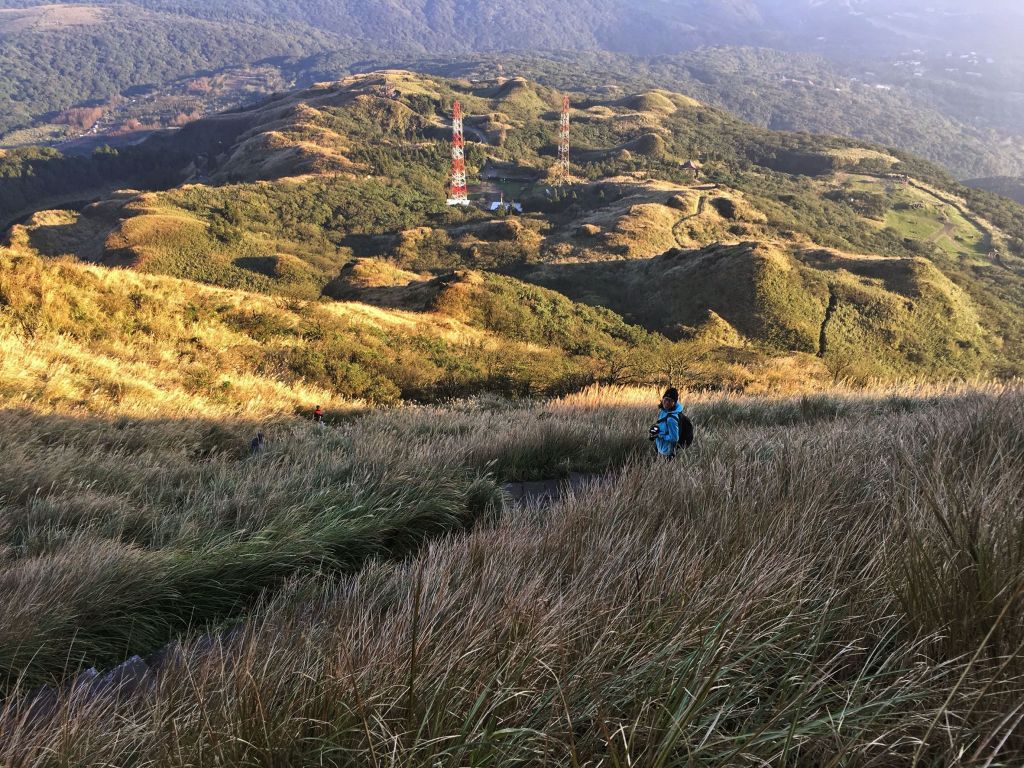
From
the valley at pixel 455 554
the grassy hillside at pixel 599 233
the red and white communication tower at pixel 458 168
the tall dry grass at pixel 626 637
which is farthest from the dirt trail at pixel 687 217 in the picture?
the tall dry grass at pixel 626 637

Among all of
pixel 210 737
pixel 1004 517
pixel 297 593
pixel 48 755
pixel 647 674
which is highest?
pixel 1004 517

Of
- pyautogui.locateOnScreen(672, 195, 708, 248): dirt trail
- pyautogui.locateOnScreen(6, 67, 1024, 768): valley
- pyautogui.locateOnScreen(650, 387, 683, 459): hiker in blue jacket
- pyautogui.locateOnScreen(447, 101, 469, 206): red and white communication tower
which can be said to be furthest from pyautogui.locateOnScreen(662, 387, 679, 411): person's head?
pyautogui.locateOnScreen(447, 101, 469, 206): red and white communication tower

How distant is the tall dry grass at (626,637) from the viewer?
1280mm

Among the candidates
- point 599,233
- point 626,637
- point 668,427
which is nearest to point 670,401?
point 668,427

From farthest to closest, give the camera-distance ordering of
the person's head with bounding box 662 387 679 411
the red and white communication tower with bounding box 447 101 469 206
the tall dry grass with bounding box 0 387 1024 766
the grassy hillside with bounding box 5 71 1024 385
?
the red and white communication tower with bounding box 447 101 469 206 < the grassy hillside with bounding box 5 71 1024 385 < the person's head with bounding box 662 387 679 411 < the tall dry grass with bounding box 0 387 1024 766

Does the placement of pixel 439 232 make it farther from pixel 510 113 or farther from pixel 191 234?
pixel 510 113

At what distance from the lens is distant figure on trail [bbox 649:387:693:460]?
5395mm

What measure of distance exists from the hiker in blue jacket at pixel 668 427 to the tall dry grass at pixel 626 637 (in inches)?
74.7

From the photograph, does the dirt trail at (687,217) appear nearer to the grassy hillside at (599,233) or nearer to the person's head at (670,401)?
the grassy hillside at (599,233)

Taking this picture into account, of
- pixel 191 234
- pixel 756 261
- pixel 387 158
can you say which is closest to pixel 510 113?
pixel 387 158

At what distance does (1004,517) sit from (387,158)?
347ft

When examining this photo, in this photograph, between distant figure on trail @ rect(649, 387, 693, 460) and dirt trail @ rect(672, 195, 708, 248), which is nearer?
distant figure on trail @ rect(649, 387, 693, 460)

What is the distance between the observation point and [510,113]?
438ft

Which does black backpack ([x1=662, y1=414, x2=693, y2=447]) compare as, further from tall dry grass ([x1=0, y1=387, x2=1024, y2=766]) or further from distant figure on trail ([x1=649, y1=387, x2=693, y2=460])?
tall dry grass ([x1=0, y1=387, x2=1024, y2=766])
